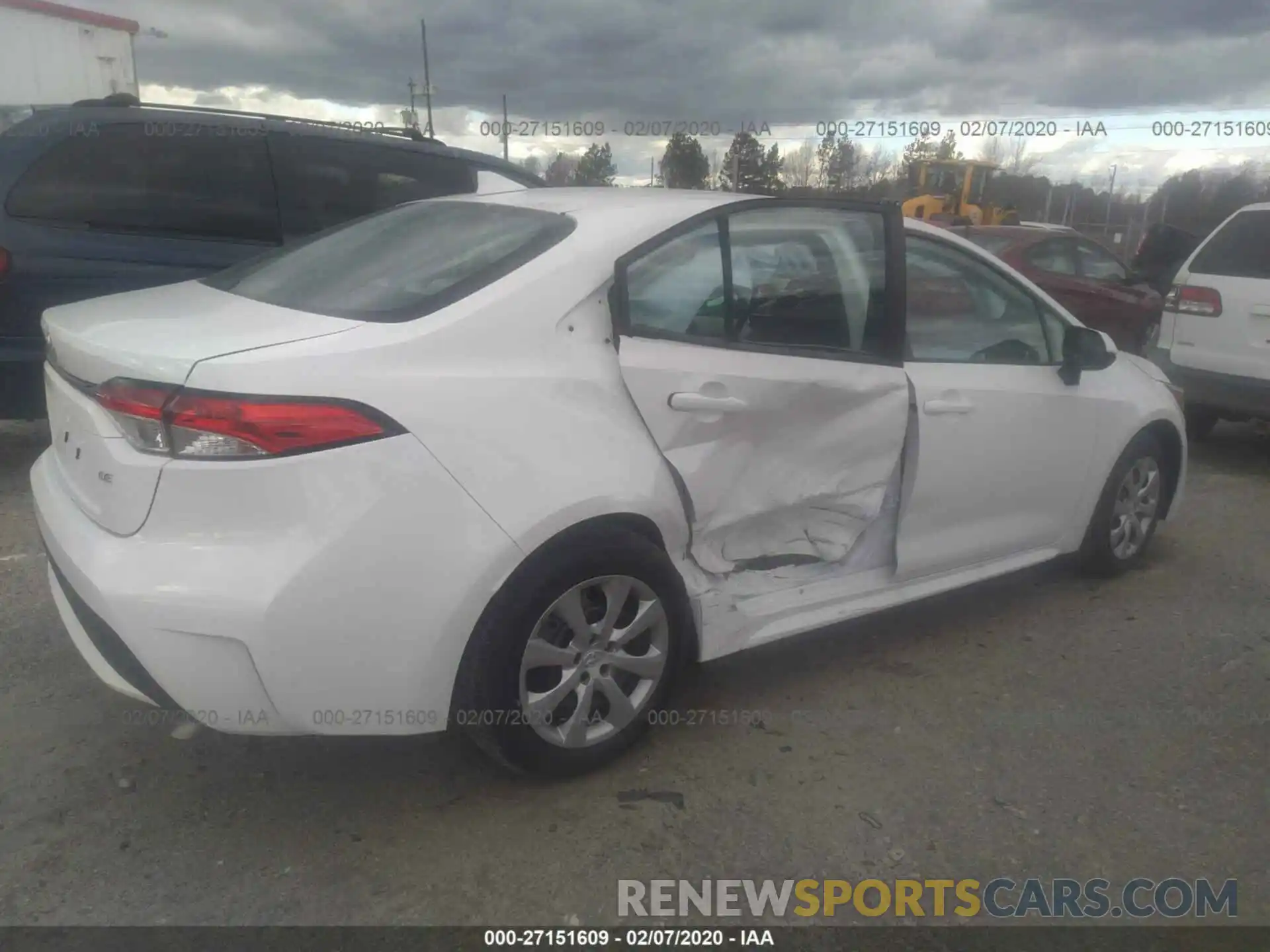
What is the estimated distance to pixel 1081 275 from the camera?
9391 mm

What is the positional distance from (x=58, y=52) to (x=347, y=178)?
14.8 meters

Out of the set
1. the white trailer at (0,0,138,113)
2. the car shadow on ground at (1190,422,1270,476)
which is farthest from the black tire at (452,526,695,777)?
the white trailer at (0,0,138,113)

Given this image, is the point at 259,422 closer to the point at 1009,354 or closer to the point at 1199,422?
the point at 1009,354

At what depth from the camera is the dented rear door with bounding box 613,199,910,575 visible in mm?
2760

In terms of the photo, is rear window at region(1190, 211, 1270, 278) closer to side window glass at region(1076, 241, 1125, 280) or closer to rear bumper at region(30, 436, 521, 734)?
side window glass at region(1076, 241, 1125, 280)

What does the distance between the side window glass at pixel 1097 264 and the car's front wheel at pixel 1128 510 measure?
5.65 metres

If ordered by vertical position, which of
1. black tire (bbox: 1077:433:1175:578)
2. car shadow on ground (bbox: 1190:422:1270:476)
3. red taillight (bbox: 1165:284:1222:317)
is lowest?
car shadow on ground (bbox: 1190:422:1270:476)

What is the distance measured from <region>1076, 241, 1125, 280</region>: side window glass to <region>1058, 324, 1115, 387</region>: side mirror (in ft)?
20.1

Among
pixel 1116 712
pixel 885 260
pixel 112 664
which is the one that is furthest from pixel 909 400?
pixel 112 664

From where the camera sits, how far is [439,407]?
A: 2297 millimetres

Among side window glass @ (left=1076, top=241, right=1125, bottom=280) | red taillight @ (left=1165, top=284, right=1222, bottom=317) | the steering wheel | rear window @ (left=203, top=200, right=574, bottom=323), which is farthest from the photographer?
side window glass @ (left=1076, top=241, right=1125, bottom=280)

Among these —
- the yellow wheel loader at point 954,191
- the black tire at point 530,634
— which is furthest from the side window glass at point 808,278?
the yellow wheel loader at point 954,191

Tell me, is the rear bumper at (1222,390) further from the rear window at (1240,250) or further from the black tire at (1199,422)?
the rear window at (1240,250)

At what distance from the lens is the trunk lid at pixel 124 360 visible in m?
2.23
